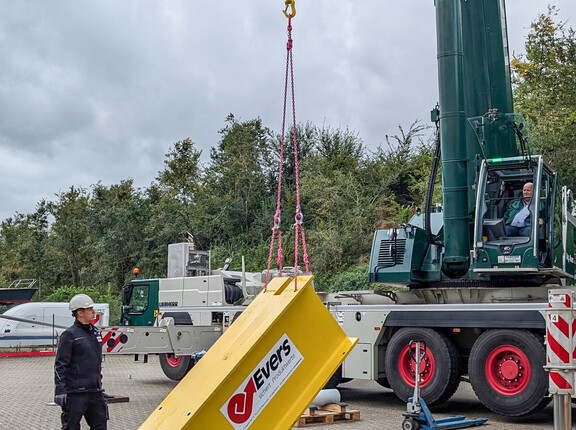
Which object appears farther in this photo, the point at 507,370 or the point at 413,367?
the point at 413,367

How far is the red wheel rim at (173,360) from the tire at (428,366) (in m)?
5.69

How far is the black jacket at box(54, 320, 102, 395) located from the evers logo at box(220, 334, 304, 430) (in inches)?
77.9

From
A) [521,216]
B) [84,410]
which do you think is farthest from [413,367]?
[84,410]

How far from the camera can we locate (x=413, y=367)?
39.8ft

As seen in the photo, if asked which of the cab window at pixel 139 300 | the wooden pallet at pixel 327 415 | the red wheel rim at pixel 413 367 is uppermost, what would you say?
the cab window at pixel 139 300

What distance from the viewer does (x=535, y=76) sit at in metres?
23.7

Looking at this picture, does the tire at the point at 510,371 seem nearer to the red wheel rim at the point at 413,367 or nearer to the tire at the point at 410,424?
A: the red wheel rim at the point at 413,367

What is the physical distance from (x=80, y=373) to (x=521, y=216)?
22.9ft

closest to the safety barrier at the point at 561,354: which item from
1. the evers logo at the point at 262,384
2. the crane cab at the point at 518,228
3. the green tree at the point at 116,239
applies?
the crane cab at the point at 518,228

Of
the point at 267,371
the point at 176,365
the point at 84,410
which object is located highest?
the point at 267,371

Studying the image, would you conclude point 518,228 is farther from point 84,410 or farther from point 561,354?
point 84,410

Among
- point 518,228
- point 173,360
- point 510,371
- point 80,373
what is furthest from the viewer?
point 173,360

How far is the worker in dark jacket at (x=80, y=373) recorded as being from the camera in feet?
22.3

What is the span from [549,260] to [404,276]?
2443mm
